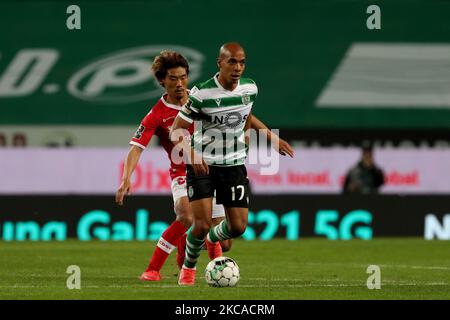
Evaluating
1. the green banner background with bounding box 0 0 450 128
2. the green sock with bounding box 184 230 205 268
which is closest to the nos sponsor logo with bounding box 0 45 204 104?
the green banner background with bounding box 0 0 450 128

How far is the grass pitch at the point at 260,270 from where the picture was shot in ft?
32.5

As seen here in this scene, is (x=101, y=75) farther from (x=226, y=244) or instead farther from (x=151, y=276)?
(x=151, y=276)

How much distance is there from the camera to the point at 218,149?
1065 cm

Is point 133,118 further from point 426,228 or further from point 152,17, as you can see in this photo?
point 426,228

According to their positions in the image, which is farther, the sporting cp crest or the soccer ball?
the sporting cp crest

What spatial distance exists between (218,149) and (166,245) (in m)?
1.33

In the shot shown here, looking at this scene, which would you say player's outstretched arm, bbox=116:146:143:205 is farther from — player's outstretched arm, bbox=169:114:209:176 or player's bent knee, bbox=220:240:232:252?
player's bent knee, bbox=220:240:232:252

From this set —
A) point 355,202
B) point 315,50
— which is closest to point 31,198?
point 355,202

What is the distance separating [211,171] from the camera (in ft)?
35.0

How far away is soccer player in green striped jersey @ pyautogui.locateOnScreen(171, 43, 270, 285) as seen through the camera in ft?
34.4

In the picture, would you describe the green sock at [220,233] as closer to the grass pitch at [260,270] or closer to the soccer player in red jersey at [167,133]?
the soccer player in red jersey at [167,133]

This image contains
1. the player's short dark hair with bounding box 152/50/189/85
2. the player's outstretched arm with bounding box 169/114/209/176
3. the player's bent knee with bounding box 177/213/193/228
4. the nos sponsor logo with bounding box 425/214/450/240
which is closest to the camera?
the player's outstretched arm with bounding box 169/114/209/176

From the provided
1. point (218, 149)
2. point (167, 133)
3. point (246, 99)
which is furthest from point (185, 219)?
point (246, 99)

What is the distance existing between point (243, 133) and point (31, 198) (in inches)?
388
